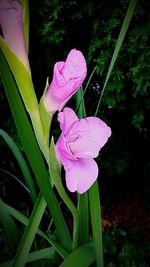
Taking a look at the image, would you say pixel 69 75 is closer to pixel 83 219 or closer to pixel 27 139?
pixel 27 139

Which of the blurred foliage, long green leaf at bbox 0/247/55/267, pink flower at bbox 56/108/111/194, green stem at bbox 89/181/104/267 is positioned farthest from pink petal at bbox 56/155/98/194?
the blurred foliage

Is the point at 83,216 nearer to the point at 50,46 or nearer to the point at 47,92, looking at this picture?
the point at 47,92

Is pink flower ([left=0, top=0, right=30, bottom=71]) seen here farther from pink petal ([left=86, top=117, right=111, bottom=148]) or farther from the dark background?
the dark background

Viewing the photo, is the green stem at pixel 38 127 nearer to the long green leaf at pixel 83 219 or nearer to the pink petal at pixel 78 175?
the pink petal at pixel 78 175

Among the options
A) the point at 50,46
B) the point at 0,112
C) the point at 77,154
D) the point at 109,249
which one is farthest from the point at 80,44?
the point at 77,154

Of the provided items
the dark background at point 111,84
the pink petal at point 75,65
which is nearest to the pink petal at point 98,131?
the pink petal at point 75,65

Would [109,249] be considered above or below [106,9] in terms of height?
below
